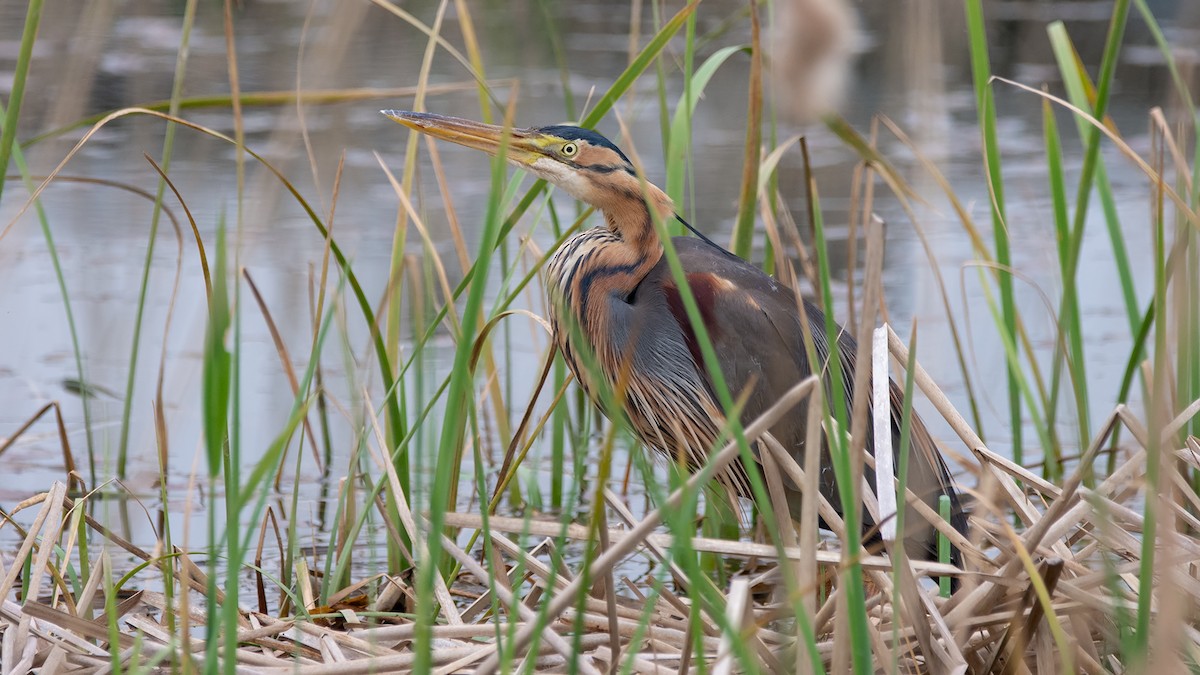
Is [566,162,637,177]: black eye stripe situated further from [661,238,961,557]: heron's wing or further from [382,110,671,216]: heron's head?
[661,238,961,557]: heron's wing

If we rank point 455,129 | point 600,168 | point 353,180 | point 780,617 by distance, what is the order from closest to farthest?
1. point 780,617
2. point 455,129
3. point 600,168
4. point 353,180

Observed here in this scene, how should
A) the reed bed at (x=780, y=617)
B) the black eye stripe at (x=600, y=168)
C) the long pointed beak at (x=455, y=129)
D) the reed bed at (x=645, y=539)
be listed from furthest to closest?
the black eye stripe at (x=600, y=168), the long pointed beak at (x=455, y=129), the reed bed at (x=780, y=617), the reed bed at (x=645, y=539)

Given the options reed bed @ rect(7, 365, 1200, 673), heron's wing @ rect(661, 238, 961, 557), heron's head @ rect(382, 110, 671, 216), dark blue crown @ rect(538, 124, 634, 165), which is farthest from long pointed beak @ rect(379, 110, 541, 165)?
reed bed @ rect(7, 365, 1200, 673)

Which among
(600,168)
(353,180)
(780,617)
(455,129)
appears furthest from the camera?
(353,180)

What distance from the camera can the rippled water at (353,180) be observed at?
2590 millimetres

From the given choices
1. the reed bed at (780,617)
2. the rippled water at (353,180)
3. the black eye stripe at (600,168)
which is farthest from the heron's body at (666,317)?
the reed bed at (780,617)

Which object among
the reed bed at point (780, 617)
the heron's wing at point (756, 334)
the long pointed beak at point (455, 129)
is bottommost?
the reed bed at point (780, 617)

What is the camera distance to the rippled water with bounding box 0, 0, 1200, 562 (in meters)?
2.59

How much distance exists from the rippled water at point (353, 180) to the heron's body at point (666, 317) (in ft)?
0.50

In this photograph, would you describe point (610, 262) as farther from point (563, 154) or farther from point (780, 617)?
point (780, 617)

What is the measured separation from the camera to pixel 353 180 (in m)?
5.12

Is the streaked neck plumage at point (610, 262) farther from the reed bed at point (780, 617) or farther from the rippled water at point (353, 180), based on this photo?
the reed bed at point (780, 617)

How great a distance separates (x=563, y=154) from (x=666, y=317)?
0.36 meters

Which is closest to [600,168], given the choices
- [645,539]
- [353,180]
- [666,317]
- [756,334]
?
[666,317]
